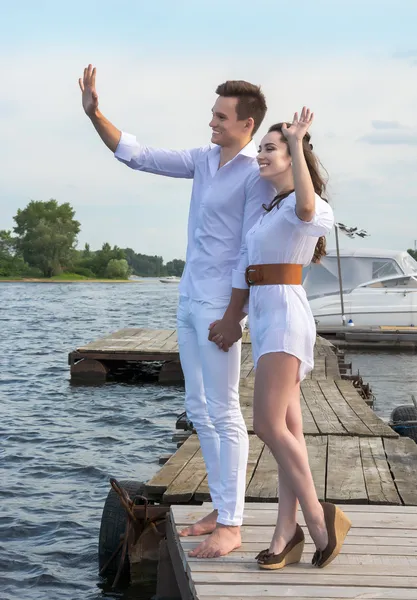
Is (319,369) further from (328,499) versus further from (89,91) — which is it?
(89,91)

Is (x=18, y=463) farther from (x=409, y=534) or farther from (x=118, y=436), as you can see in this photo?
(x=409, y=534)

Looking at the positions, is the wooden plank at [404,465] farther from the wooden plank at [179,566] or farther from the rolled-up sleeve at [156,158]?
the rolled-up sleeve at [156,158]

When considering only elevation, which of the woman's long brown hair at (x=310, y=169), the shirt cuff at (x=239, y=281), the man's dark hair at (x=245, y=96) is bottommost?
the shirt cuff at (x=239, y=281)

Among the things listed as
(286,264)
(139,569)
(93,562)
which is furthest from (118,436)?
(286,264)

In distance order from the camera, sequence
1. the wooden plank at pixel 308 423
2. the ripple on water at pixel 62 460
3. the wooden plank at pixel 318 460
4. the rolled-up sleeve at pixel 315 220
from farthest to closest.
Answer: the wooden plank at pixel 308 423 < the ripple on water at pixel 62 460 < the wooden plank at pixel 318 460 < the rolled-up sleeve at pixel 315 220

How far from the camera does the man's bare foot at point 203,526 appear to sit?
4984 mm

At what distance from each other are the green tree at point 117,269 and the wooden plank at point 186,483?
460ft

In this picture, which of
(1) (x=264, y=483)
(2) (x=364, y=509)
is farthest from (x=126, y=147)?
(1) (x=264, y=483)

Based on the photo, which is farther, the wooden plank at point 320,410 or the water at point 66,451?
the wooden plank at point 320,410

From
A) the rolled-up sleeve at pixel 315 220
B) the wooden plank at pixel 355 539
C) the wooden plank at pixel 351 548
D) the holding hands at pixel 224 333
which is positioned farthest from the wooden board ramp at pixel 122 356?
the rolled-up sleeve at pixel 315 220

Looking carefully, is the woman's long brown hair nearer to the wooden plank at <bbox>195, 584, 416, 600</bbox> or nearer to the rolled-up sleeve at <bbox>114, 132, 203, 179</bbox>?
the rolled-up sleeve at <bbox>114, 132, 203, 179</bbox>

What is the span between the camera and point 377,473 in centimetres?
683

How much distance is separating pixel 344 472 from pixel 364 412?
10.5 ft

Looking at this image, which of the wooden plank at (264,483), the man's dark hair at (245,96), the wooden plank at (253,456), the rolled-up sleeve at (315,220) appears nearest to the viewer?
the rolled-up sleeve at (315,220)
